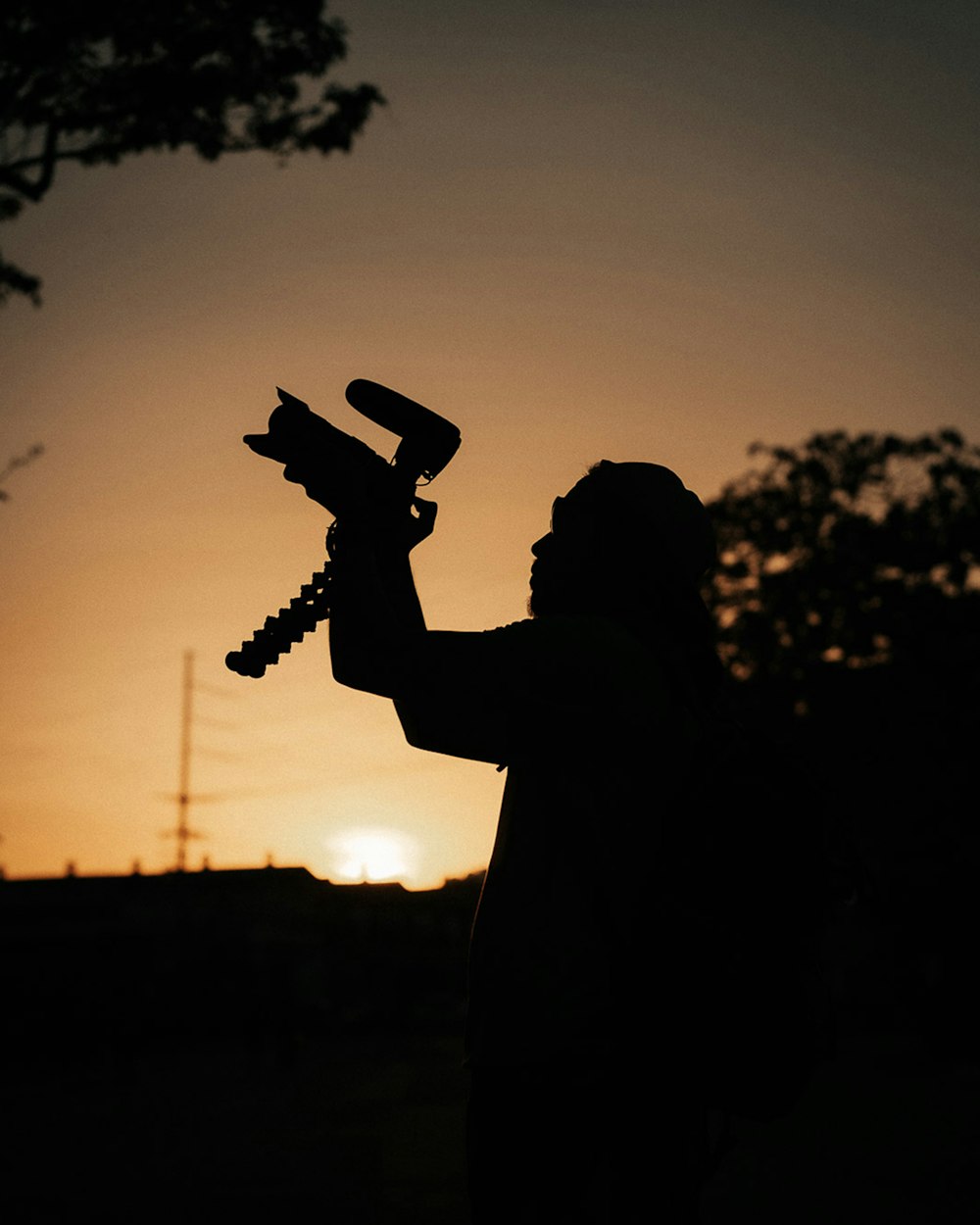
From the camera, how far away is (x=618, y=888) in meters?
2.15

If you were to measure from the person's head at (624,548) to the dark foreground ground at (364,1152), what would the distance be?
6870 mm

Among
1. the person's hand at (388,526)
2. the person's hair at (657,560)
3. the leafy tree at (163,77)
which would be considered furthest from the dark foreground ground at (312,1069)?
the leafy tree at (163,77)

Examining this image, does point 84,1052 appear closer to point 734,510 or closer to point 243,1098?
point 243,1098

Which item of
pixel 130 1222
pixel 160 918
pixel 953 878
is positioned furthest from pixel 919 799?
pixel 160 918

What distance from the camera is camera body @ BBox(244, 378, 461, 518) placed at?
241 cm

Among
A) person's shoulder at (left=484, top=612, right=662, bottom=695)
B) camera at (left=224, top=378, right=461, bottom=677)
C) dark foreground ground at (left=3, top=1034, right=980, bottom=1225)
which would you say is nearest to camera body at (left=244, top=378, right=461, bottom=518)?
camera at (left=224, top=378, right=461, bottom=677)

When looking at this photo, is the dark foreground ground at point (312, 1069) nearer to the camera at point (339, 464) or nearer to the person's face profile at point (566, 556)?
the person's face profile at point (566, 556)

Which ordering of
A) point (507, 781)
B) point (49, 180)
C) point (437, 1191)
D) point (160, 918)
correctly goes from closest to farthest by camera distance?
1. point (507, 781)
2. point (437, 1191)
3. point (49, 180)
4. point (160, 918)

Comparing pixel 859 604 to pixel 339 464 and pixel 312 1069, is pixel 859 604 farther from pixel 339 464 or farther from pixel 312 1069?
pixel 339 464

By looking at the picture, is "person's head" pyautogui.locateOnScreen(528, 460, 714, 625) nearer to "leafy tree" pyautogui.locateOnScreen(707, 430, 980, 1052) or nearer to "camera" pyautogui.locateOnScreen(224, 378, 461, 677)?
"camera" pyautogui.locateOnScreen(224, 378, 461, 677)

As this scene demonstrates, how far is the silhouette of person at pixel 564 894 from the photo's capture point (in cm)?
212

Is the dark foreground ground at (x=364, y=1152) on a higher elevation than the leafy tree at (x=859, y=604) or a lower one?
lower

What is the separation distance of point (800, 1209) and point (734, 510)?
29.7 m

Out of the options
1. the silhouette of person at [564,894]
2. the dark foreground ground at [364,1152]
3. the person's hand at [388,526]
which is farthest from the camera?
the dark foreground ground at [364,1152]
